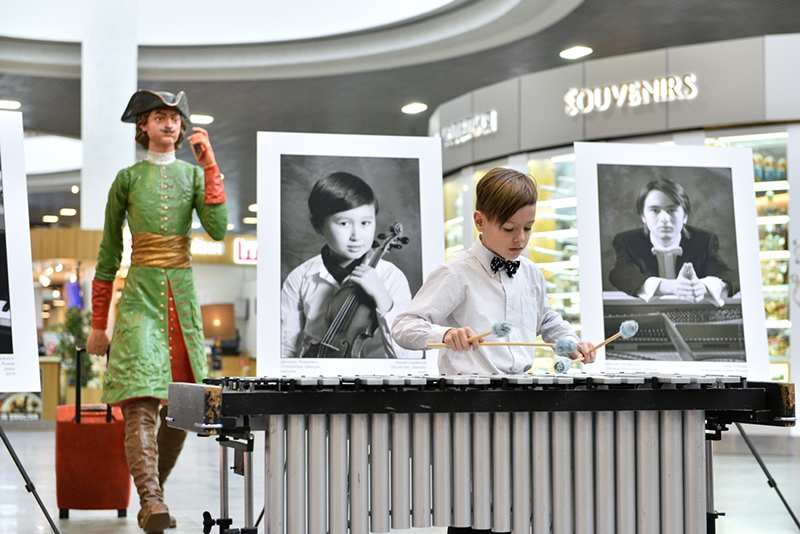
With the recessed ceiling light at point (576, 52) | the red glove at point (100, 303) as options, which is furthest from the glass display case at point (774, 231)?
the red glove at point (100, 303)

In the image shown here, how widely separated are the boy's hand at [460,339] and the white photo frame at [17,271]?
1.88 meters

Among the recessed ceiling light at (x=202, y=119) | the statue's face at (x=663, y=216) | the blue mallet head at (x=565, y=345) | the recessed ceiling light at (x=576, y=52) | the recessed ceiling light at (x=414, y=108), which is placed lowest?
the blue mallet head at (x=565, y=345)

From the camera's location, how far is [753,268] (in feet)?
15.3

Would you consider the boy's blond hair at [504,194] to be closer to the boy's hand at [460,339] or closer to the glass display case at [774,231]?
the boy's hand at [460,339]

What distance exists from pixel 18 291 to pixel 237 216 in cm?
1760

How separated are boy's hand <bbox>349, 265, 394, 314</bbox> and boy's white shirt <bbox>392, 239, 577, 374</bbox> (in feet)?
3.82

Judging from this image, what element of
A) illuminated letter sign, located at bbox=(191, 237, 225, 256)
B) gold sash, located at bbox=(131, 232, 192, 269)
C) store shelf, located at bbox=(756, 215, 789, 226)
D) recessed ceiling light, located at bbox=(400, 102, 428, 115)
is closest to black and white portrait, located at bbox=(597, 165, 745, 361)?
gold sash, located at bbox=(131, 232, 192, 269)

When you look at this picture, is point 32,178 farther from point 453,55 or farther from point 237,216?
point 453,55

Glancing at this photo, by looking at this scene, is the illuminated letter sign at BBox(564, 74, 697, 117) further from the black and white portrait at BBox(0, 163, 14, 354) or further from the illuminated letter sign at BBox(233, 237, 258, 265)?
the illuminated letter sign at BBox(233, 237, 258, 265)

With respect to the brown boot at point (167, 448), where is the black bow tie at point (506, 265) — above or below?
above

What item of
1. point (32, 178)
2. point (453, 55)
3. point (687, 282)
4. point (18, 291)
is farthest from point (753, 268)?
point (32, 178)

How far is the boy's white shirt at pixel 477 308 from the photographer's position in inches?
117

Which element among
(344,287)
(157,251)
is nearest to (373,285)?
(344,287)

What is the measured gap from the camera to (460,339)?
2.65 m
